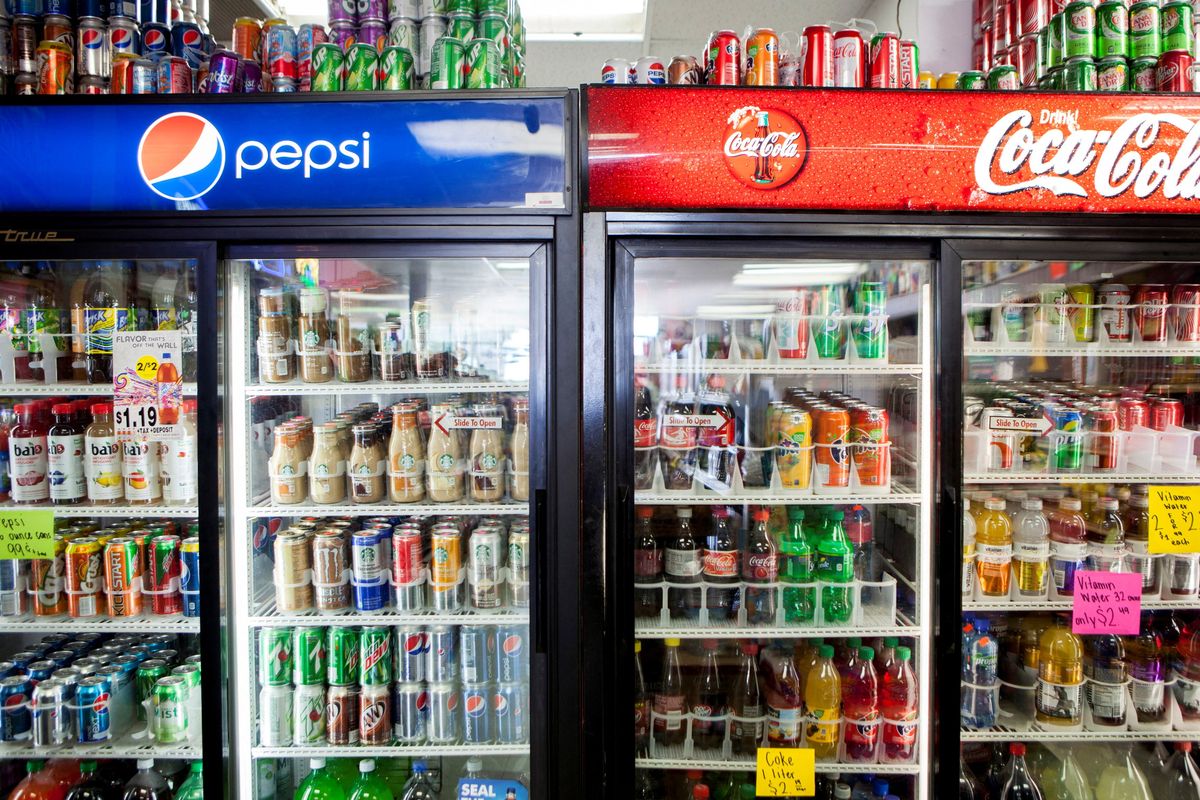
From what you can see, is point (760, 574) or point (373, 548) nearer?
point (373, 548)

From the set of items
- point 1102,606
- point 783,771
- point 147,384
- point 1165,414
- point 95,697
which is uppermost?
point 147,384

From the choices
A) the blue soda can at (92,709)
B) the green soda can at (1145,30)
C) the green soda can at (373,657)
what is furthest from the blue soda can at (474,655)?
the green soda can at (1145,30)

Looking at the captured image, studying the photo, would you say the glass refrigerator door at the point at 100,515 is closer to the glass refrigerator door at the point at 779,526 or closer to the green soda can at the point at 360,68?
the green soda can at the point at 360,68

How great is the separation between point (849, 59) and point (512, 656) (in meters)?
1.97

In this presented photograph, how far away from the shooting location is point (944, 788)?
1863 mm

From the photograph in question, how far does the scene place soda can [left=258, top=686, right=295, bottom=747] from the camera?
6.48ft

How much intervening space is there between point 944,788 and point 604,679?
3.27ft

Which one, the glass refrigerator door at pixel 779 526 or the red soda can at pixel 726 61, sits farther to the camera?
the glass refrigerator door at pixel 779 526

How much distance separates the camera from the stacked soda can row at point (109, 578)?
6.40 feet

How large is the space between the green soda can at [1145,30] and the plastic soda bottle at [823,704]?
6.49 ft

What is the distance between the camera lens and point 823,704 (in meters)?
2.09

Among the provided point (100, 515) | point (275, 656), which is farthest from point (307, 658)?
point (100, 515)

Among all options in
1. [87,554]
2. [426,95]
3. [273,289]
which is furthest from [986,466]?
[87,554]

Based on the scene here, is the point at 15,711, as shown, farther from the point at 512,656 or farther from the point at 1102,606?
the point at 1102,606
